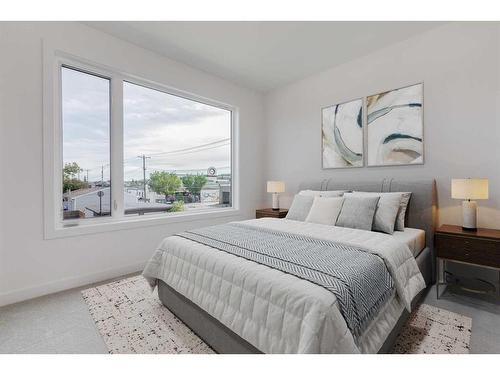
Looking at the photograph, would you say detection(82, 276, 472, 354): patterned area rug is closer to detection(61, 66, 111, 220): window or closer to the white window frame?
the white window frame

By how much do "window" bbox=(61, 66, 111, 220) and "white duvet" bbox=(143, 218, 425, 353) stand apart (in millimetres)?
1291

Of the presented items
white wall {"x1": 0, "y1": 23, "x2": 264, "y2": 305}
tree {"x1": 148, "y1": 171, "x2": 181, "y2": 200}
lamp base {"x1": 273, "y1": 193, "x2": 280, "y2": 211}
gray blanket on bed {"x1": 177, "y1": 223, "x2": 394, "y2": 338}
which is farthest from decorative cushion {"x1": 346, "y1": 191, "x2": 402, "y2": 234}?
white wall {"x1": 0, "y1": 23, "x2": 264, "y2": 305}

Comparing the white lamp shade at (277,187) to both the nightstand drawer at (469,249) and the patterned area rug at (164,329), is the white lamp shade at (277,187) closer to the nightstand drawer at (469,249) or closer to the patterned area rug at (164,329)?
the nightstand drawer at (469,249)

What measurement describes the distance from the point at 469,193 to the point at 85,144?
13.0ft

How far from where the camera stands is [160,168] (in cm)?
346

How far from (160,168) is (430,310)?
134 inches

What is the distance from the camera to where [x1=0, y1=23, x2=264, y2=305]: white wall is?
2.20 metres

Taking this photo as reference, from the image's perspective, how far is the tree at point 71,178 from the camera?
2625 millimetres

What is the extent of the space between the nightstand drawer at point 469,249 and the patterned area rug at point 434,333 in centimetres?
51

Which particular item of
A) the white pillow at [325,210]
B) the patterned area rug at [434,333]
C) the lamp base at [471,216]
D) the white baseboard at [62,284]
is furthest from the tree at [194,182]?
the lamp base at [471,216]

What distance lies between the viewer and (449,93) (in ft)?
8.70
